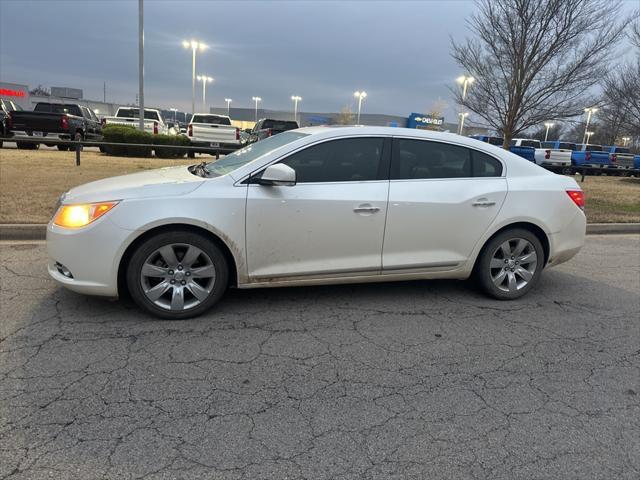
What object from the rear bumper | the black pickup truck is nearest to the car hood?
the rear bumper

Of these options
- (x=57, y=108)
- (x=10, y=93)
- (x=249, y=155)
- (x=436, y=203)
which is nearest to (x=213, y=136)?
(x=57, y=108)

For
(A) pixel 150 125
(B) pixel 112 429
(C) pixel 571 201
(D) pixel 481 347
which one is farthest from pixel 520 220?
(A) pixel 150 125

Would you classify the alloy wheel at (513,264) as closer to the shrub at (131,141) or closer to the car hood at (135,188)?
the car hood at (135,188)

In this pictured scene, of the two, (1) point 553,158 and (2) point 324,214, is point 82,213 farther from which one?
(1) point 553,158

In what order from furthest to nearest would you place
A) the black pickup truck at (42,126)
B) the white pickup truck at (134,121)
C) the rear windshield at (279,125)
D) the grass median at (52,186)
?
the white pickup truck at (134,121) → the rear windshield at (279,125) → the black pickup truck at (42,126) → the grass median at (52,186)

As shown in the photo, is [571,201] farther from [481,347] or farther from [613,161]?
[613,161]

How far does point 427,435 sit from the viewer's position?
8.81 feet

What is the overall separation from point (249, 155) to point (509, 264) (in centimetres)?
267

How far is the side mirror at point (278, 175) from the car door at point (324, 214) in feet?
0.30

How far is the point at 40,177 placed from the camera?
9.98 m

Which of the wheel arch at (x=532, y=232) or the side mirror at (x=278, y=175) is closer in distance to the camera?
the side mirror at (x=278, y=175)

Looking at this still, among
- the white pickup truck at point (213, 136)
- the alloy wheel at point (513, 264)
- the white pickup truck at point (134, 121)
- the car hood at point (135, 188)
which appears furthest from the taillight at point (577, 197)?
the white pickup truck at point (134, 121)

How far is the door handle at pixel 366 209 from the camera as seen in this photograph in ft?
A: 13.6

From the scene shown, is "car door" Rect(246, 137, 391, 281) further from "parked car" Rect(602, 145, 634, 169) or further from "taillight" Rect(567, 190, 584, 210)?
"parked car" Rect(602, 145, 634, 169)
